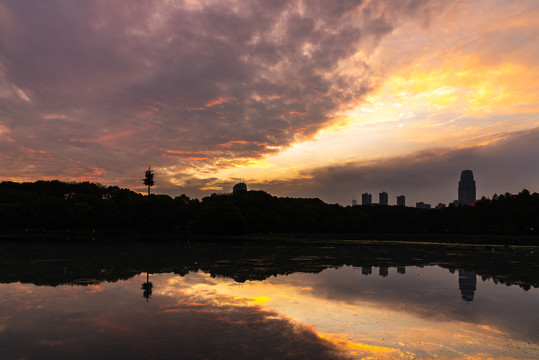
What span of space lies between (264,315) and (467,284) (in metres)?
16.8

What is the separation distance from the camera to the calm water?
37.3 ft

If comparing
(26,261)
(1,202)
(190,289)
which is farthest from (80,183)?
(190,289)

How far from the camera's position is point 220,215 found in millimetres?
98375

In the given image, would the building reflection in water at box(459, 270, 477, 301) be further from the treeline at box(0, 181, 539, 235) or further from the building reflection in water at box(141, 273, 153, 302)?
the treeline at box(0, 181, 539, 235)

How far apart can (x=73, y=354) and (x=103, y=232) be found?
96.2 metres

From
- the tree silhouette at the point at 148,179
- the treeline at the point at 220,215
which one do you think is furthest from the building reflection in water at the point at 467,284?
the tree silhouette at the point at 148,179

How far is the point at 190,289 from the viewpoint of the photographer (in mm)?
20828

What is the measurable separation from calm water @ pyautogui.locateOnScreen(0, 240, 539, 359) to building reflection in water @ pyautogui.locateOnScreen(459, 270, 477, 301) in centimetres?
15

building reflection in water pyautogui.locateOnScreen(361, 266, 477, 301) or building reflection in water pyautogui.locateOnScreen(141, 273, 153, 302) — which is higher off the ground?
building reflection in water pyautogui.locateOnScreen(141, 273, 153, 302)

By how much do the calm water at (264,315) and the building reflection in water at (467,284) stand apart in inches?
5.8

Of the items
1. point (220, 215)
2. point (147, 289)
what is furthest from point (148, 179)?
point (147, 289)

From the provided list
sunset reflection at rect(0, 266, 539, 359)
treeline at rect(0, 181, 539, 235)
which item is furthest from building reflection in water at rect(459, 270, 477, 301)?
treeline at rect(0, 181, 539, 235)

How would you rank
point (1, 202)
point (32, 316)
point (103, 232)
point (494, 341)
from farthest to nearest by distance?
point (1, 202)
point (103, 232)
point (32, 316)
point (494, 341)

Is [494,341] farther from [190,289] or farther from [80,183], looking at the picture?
[80,183]
